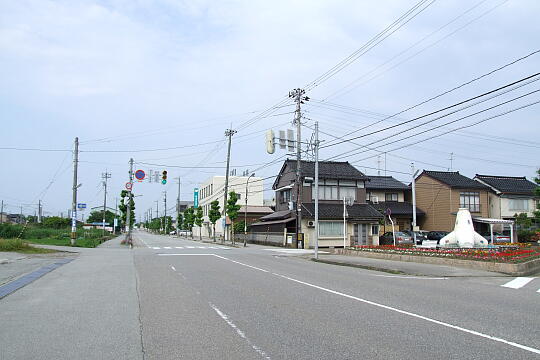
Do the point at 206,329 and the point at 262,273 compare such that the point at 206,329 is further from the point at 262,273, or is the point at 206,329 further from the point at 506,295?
the point at 262,273

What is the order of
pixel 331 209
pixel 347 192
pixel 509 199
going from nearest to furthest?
pixel 331 209 < pixel 347 192 < pixel 509 199

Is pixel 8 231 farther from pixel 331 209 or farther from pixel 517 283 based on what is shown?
pixel 517 283

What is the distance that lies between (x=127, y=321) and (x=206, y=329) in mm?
1657

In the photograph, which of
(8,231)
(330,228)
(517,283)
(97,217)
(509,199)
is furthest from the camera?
(97,217)

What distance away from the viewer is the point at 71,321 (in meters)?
7.91

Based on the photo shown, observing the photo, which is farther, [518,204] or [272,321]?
[518,204]

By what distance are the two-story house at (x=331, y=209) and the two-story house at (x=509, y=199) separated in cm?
1558

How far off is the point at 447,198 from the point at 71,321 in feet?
154

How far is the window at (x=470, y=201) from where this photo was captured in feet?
161

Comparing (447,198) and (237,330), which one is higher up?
(447,198)

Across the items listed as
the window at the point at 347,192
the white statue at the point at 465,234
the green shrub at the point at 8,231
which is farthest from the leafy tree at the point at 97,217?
the white statue at the point at 465,234

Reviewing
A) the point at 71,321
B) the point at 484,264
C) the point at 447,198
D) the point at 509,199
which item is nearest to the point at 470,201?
the point at 447,198

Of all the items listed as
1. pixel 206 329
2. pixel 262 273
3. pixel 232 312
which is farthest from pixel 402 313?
pixel 262 273

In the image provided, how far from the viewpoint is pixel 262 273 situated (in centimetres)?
1631
